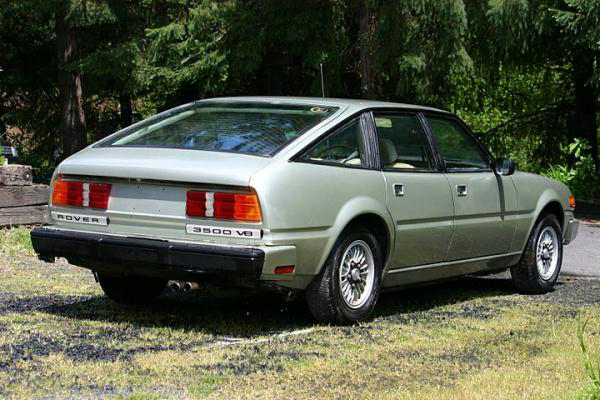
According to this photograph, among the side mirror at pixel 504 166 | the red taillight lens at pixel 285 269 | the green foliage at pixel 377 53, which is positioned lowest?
the red taillight lens at pixel 285 269

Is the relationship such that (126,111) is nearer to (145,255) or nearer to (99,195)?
(99,195)

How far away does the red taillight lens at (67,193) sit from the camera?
715 centimetres

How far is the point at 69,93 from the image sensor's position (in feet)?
83.5

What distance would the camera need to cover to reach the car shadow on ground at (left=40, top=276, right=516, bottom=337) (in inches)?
286

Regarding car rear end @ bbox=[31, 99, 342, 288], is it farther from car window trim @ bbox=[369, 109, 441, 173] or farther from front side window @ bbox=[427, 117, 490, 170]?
front side window @ bbox=[427, 117, 490, 170]

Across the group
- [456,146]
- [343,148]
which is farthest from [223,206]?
[456,146]

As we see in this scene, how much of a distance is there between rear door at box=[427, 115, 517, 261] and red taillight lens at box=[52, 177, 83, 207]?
2.77 meters

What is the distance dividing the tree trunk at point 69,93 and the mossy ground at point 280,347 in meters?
16.2

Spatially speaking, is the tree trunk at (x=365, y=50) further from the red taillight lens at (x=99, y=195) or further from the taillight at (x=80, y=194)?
the red taillight lens at (x=99, y=195)

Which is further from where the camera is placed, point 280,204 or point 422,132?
point 422,132

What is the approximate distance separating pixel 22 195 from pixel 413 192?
18.3 ft

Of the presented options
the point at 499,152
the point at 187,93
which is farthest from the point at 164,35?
the point at 499,152

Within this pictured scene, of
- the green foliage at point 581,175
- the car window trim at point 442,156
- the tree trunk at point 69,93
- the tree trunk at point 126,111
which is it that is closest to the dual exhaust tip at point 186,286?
the car window trim at point 442,156

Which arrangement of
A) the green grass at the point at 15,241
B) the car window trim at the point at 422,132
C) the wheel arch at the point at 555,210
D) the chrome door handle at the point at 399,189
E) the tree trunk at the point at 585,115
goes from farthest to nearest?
the tree trunk at the point at 585,115, the green grass at the point at 15,241, the wheel arch at the point at 555,210, the car window trim at the point at 422,132, the chrome door handle at the point at 399,189
